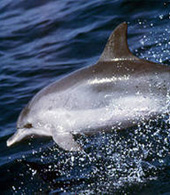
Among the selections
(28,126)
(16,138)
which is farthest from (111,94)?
(16,138)

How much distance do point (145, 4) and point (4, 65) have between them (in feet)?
12.7

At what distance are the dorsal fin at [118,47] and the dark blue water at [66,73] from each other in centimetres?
99

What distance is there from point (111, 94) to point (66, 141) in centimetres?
94

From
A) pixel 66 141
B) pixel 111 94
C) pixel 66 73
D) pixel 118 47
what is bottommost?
pixel 66 73

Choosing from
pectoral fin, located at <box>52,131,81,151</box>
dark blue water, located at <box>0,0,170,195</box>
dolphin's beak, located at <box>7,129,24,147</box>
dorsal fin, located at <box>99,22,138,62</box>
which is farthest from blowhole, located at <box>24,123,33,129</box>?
→ dorsal fin, located at <box>99,22,138,62</box>

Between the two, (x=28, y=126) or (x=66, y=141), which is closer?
(x=66, y=141)

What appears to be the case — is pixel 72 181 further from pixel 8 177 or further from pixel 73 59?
pixel 73 59

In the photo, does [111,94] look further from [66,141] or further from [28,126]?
[28,126]

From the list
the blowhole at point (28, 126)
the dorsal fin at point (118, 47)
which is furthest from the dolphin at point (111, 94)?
the blowhole at point (28, 126)

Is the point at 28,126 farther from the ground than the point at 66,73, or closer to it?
farther from the ground

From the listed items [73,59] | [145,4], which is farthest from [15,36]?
[145,4]

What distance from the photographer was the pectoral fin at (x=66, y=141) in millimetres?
5738

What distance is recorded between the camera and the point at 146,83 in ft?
17.8

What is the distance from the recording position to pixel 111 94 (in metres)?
5.57
